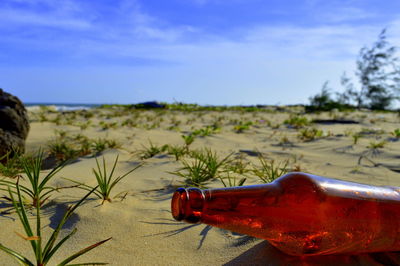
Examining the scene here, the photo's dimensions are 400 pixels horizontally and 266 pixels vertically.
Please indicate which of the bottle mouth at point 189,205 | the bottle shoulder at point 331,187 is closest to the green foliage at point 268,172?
the bottle shoulder at point 331,187

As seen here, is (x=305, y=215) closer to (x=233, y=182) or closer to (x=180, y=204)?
(x=180, y=204)

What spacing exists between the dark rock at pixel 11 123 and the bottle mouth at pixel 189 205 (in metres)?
2.42

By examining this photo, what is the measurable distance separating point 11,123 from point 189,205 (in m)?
2.77

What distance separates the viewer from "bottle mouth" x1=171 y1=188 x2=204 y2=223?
3.03 feet

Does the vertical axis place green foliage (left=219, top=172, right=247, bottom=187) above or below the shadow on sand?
above

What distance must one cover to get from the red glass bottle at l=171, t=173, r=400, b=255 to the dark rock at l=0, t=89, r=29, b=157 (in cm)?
246

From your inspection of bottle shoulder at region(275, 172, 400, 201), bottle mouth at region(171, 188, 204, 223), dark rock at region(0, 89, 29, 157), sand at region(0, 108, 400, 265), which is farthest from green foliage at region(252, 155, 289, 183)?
dark rock at region(0, 89, 29, 157)

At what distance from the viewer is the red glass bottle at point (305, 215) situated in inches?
38.4

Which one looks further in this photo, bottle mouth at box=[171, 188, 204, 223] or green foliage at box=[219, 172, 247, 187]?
green foliage at box=[219, 172, 247, 187]

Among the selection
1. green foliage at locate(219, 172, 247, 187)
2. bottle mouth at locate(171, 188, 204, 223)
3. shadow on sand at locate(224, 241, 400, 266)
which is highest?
bottle mouth at locate(171, 188, 204, 223)

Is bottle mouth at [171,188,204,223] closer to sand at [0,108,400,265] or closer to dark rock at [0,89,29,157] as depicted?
sand at [0,108,400,265]

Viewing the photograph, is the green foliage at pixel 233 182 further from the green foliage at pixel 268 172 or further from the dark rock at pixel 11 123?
the dark rock at pixel 11 123

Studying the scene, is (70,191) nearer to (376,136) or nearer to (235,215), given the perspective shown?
(235,215)

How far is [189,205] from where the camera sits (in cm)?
92
